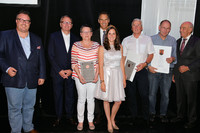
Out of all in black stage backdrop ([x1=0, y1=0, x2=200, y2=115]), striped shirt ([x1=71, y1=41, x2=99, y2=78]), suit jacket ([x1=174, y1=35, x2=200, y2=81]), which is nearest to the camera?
striped shirt ([x1=71, y1=41, x2=99, y2=78])

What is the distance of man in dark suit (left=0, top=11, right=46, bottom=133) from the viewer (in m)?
2.44

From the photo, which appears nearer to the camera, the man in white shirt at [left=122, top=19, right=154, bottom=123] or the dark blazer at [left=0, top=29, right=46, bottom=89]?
the dark blazer at [left=0, top=29, right=46, bottom=89]

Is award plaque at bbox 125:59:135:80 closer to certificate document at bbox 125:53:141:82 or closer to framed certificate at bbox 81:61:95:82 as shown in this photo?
certificate document at bbox 125:53:141:82

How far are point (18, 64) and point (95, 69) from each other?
1.11 meters

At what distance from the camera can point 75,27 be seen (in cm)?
352

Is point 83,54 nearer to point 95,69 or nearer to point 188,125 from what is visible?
point 95,69

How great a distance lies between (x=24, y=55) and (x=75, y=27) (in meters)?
1.34

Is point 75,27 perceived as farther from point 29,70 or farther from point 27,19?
point 29,70

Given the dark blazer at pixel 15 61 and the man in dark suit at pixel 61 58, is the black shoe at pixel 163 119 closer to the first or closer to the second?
the man in dark suit at pixel 61 58

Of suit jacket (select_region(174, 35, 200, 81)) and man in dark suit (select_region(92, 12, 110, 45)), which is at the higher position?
man in dark suit (select_region(92, 12, 110, 45))

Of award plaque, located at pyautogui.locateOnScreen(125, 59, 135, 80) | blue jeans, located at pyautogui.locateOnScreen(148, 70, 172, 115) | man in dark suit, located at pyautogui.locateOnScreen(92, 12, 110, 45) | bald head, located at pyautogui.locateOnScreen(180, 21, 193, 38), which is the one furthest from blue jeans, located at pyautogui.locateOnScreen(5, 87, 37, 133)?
bald head, located at pyautogui.locateOnScreen(180, 21, 193, 38)

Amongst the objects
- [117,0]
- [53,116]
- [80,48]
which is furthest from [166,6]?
[53,116]

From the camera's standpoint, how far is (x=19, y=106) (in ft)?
8.38

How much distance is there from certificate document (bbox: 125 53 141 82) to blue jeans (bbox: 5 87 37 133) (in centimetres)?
156
